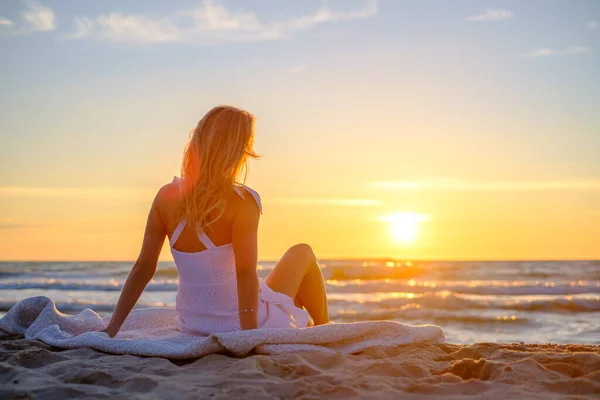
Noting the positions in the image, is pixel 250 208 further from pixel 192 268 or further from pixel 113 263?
pixel 113 263

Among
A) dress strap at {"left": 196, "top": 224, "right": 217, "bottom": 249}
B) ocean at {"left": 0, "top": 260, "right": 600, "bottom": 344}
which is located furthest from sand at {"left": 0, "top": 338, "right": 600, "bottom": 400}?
ocean at {"left": 0, "top": 260, "right": 600, "bottom": 344}

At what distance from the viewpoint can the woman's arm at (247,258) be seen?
3.73 m

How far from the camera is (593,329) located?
880 centimetres

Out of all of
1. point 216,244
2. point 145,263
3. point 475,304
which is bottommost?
point 475,304

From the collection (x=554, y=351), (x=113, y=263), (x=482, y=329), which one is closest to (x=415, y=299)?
(x=482, y=329)

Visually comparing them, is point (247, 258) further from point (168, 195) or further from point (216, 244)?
point (168, 195)

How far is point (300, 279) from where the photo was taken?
4309 mm

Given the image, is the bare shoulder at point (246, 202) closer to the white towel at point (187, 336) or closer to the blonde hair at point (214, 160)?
the blonde hair at point (214, 160)

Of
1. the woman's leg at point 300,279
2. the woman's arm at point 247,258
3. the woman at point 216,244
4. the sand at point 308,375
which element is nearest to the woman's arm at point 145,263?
the woman at point 216,244

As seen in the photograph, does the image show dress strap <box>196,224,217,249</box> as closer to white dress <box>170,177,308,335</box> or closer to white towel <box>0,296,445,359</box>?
white dress <box>170,177,308,335</box>

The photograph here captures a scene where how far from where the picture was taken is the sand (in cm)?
276

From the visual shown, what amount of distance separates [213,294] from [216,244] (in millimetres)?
339

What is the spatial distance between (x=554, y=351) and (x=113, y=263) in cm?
2942

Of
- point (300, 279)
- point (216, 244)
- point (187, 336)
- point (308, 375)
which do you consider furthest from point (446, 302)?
point (308, 375)
